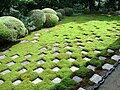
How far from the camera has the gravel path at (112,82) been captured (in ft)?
17.9

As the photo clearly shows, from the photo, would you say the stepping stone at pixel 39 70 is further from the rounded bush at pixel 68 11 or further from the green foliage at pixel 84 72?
the rounded bush at pixel 68 11

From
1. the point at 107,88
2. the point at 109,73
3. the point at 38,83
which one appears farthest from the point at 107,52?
the point at 38,83

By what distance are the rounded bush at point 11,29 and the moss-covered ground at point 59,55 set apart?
36 cm

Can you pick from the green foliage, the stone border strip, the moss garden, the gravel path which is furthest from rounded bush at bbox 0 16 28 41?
the gravel path

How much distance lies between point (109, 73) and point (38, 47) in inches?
131

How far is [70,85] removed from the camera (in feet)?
18.5

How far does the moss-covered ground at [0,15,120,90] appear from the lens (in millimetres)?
5965

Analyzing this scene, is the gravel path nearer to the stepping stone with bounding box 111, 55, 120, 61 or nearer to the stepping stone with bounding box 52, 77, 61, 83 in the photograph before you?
the stepping stone with bounding box 111, 55, 120, 61

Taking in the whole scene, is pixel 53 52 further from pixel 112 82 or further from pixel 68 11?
pixel 68 11

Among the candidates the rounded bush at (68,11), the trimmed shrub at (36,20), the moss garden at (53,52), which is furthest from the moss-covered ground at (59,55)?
the rounded bush at (68,11)

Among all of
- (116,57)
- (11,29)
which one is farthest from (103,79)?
(11,29)

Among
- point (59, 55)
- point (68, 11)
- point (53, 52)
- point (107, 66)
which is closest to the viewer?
point (107, 66)

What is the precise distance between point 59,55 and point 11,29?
2.42 meters

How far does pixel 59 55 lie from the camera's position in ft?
25.0
